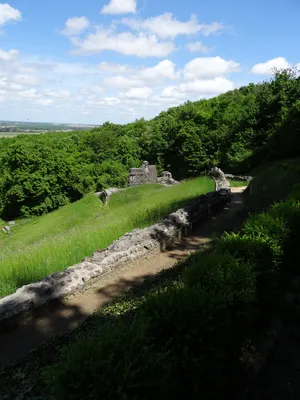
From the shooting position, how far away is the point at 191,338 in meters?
3.54

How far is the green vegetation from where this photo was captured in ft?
9.62

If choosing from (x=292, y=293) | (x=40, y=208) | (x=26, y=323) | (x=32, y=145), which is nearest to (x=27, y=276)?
(x=26, y=323)

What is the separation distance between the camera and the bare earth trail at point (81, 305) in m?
6.07

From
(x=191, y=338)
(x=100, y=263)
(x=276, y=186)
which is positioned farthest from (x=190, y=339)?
(x=276, y=186)

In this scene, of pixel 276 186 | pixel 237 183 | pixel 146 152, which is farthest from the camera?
pixel 146 152

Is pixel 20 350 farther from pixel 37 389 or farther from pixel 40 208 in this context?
pixel 40 208

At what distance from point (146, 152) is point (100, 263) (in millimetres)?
50121

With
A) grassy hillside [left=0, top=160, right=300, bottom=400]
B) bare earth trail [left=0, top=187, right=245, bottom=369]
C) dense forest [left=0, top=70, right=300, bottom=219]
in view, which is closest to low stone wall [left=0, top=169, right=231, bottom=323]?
bare earth trail [left=0, top=187, right=245, bottom=369]

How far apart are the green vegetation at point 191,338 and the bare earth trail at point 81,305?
8.07 feet

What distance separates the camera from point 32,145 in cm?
4688

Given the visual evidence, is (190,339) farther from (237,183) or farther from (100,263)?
(237,183)

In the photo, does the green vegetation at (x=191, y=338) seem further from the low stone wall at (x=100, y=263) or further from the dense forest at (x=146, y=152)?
the dense forest at (x=146, y=152)

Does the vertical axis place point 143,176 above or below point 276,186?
below

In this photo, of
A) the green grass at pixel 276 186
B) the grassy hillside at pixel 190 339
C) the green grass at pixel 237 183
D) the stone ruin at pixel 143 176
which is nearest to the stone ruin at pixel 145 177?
the stone ruin at pixel 143 176
